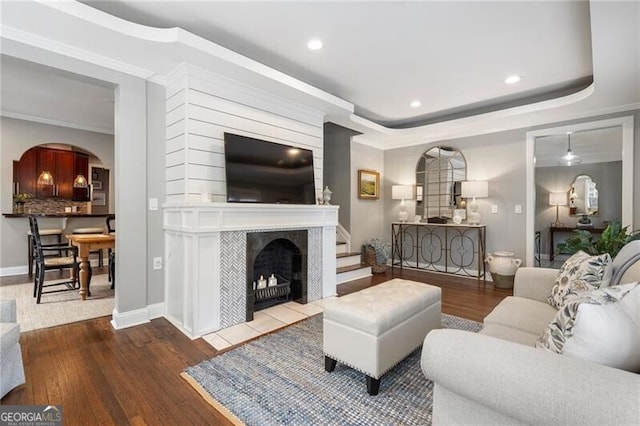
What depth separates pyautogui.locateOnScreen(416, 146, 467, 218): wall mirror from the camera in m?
5.15

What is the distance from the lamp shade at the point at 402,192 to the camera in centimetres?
545

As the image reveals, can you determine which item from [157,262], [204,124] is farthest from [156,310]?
[204,124]

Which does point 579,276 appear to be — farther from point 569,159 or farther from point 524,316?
point 569,159

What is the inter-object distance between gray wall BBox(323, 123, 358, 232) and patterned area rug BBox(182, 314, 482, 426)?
3277 mm

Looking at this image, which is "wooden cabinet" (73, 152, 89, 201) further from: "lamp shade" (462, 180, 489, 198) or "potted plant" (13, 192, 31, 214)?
"lamp shade" (462, 180, 489, 198)

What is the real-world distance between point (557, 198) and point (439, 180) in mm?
3790

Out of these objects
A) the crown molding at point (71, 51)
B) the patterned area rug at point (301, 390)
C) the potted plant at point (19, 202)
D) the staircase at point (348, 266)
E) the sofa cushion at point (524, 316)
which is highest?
the crown molding at point (71, 51)

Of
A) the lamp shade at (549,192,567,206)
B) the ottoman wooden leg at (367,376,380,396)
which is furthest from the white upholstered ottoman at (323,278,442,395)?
the lamp shade at (549,192,567,206)

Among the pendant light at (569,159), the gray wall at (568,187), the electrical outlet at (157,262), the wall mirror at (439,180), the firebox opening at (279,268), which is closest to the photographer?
the electrical outlet at (157,262)

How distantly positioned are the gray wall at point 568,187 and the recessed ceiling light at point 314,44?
694 cm

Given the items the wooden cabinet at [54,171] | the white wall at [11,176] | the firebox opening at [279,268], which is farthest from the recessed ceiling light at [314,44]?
the wooden cabinet at [54,171]

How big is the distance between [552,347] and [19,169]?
7.80 meters

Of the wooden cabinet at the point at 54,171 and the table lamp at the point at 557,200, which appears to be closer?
the wooden cabinet at the point at 54,171

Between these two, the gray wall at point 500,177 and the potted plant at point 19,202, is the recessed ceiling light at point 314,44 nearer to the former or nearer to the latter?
the gray wall at point 500,177
